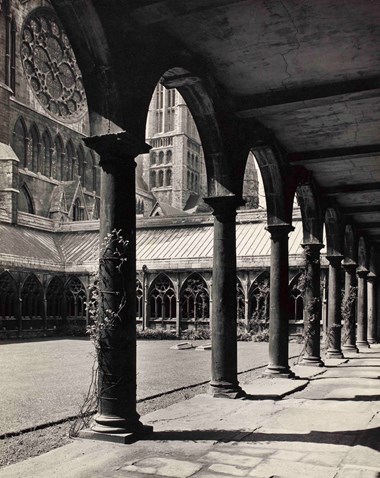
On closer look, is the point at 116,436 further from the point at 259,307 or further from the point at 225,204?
the point at 259,307

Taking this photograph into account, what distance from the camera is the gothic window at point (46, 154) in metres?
42.0

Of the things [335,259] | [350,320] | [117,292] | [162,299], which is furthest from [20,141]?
[117,292]

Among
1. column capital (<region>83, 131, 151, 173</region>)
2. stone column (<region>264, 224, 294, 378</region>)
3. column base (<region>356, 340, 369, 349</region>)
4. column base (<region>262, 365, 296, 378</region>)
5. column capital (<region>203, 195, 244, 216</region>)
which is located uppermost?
column capital (<region>83, 131, 151, 173</region>)

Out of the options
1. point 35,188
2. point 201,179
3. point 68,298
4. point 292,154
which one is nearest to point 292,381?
point 292,154

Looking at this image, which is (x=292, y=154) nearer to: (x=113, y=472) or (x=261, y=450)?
(x=261, y=450)

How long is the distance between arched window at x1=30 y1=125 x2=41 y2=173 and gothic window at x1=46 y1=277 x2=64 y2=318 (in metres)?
15.2

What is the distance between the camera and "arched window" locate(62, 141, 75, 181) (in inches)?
1751

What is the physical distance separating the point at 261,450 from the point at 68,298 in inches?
944

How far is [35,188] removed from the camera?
1610 inches

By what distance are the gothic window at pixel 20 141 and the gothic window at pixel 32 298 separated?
15.3 meters

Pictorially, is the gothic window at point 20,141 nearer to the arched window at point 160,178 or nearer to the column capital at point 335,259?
the column capital at point 335,259

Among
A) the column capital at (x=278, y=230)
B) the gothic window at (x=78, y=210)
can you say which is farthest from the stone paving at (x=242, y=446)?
the gothic window at (x=78, y=210)

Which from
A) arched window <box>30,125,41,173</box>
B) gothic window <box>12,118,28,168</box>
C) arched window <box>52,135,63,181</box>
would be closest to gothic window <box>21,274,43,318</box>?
gothic window <box>12,118,28,168</box>

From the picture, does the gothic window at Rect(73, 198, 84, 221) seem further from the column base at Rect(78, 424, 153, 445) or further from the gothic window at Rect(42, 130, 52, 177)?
the column base at Rect(78, 424, 153, 445)
